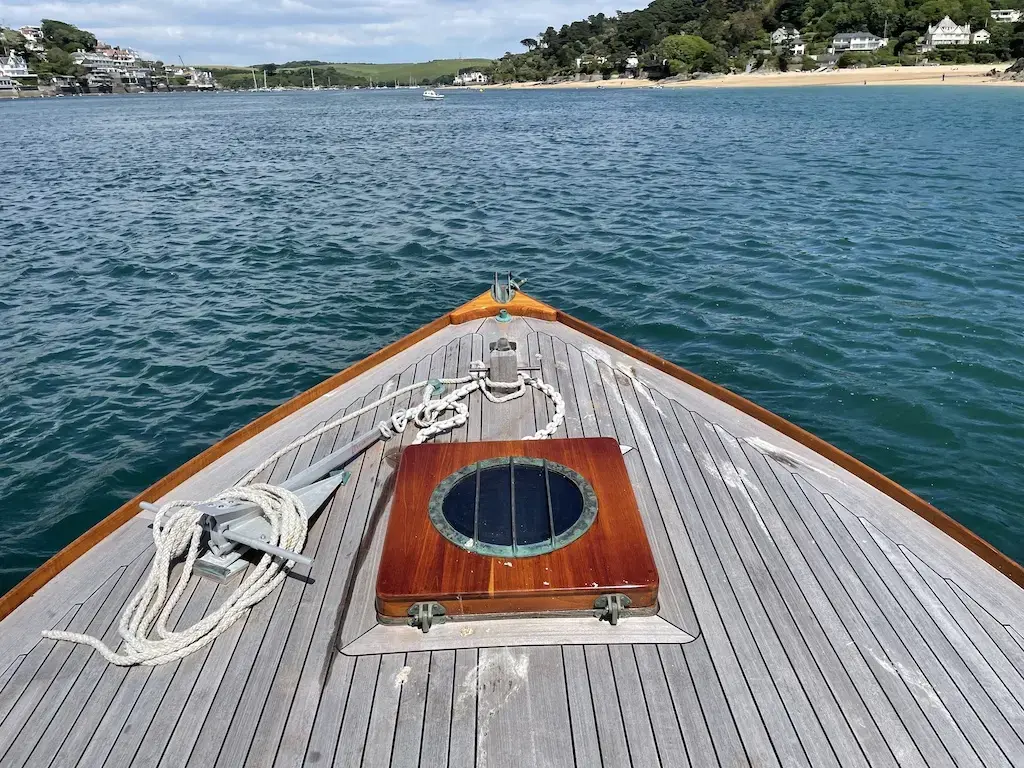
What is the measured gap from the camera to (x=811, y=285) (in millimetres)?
15758

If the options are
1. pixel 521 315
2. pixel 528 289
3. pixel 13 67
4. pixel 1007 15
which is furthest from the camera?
pixel 13 67

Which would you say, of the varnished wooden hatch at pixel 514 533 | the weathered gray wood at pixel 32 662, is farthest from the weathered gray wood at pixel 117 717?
the varnished wooden hatch at pixel 514 533

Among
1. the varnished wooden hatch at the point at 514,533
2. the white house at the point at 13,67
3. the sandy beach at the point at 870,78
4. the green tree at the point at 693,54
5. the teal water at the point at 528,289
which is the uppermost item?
the white house at the point at 13,67

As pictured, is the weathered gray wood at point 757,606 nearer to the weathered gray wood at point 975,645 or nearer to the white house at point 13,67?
the weathered gray wood at point 975,645

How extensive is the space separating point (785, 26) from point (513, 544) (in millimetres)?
197735

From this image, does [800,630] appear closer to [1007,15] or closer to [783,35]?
[783,35]

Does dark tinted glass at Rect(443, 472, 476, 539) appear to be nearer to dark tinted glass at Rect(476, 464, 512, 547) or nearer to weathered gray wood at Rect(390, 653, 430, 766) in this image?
dark tinted glass at Rect(476, 464, 512, 547)

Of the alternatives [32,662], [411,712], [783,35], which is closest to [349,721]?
[411,712]

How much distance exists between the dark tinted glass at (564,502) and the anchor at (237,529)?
6.02 ft

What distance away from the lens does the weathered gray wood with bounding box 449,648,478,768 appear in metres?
3.62

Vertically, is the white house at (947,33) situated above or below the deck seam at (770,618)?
above

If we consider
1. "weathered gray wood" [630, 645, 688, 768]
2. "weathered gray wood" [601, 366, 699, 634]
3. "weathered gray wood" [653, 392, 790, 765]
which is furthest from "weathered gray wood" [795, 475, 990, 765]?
"weathered gray wood" [630, 645, 688, 768]

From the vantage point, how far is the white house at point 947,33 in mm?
130750

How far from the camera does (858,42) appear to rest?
141875 millimetres
